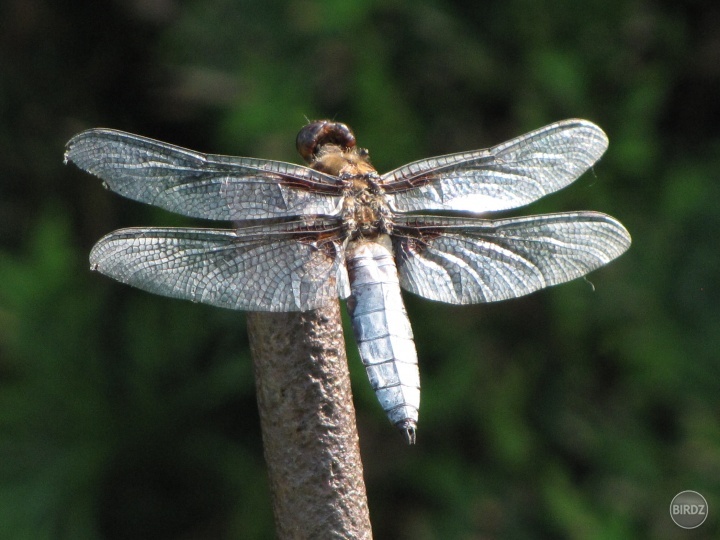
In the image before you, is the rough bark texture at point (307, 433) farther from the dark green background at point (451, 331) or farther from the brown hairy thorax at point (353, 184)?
the dark green background at point (451, 331)

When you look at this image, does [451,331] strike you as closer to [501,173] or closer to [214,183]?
[501,173]

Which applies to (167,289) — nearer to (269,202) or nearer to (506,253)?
(269,202)

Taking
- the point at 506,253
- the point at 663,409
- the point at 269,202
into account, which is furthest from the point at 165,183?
the point at 663,409

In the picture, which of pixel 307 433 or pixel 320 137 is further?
pixel 320 137

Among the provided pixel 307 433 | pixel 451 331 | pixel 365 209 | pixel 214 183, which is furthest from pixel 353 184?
pixel 451 331

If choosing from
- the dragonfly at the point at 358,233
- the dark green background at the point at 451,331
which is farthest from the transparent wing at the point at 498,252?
the dark green background at the point at 451,331

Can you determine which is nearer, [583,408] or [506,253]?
[506,253]
